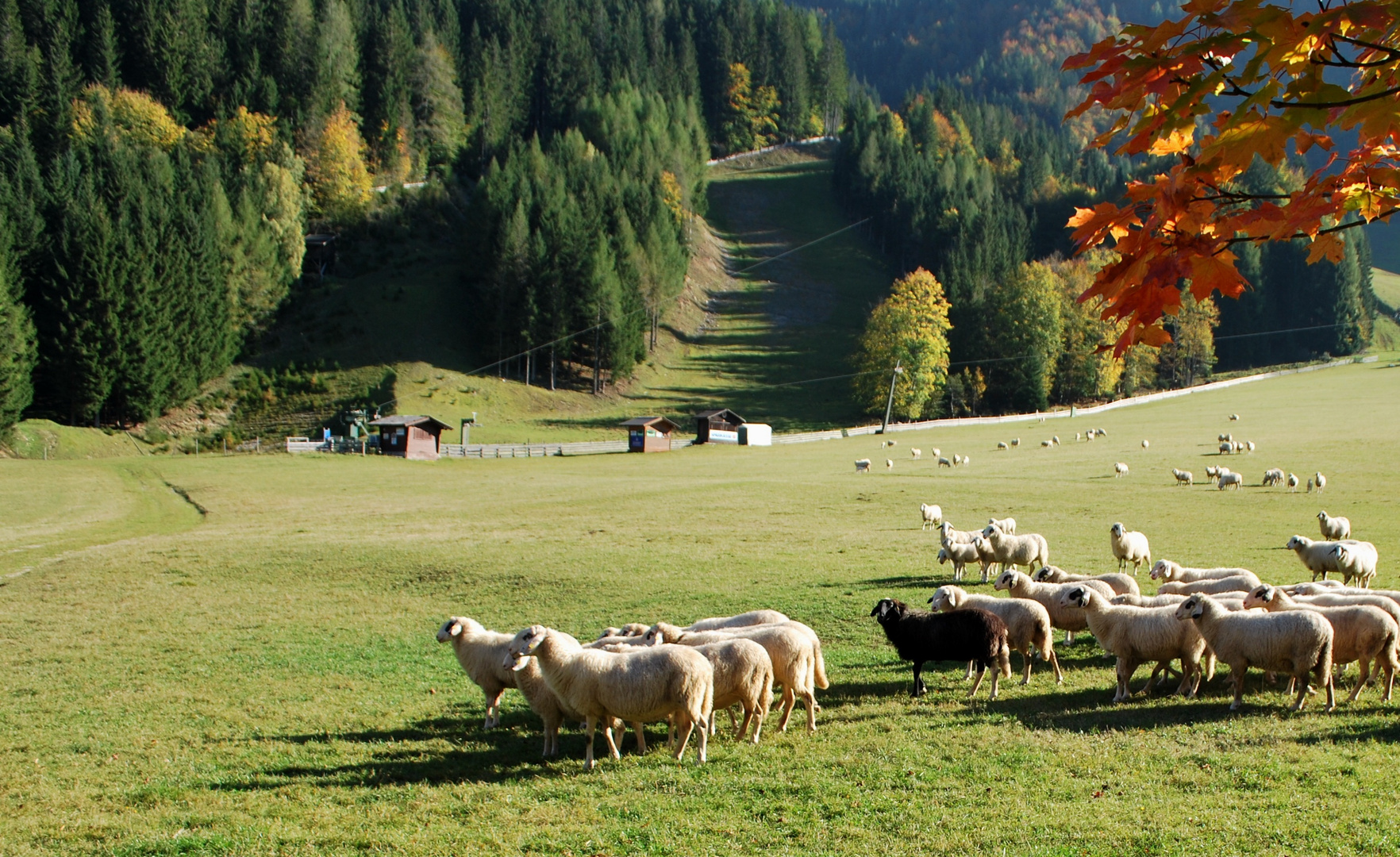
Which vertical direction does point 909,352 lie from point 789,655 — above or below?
above

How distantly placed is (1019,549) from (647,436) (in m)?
46.0

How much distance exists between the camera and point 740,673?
10.4 meters

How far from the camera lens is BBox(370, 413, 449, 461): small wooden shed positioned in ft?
192

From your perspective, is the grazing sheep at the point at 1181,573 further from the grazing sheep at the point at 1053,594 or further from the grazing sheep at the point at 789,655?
the grazing sheep at the point at 789,655

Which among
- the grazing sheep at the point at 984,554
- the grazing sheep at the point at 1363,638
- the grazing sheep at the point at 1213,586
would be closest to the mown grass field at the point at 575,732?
the grazing sheep at the point at 1363,638

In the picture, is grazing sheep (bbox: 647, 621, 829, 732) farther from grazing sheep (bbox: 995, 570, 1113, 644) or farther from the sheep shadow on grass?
grazing sheep (bbox: 995, 570, 1113, 644)

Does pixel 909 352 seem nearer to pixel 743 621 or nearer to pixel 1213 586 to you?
pixel 1213 586

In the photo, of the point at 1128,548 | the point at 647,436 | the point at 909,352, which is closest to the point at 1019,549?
the point at 1128,548

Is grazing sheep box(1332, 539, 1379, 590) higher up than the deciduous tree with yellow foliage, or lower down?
lower down

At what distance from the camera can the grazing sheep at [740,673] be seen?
1038 centimetres

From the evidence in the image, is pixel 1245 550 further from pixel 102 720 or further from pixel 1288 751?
pixel 102 720

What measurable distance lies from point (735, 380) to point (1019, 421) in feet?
95.2

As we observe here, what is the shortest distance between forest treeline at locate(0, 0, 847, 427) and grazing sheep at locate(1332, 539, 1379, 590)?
6551 cm

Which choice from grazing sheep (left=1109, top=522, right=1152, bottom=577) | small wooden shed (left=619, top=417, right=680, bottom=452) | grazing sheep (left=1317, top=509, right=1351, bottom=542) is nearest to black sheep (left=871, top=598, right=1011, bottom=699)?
grazing sheep (left=1109, top=522, right=1152, bottom=577)
